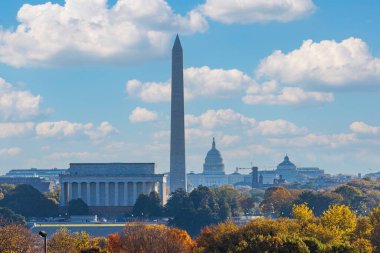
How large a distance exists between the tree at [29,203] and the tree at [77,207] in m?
2.13

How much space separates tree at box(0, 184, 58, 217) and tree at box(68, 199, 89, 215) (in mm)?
2128

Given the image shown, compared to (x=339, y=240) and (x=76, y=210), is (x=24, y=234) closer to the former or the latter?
(x=339, y=240)

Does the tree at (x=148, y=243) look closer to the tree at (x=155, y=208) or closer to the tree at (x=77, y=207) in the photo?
the tree at (x=155, y=208)

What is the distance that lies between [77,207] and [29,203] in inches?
264

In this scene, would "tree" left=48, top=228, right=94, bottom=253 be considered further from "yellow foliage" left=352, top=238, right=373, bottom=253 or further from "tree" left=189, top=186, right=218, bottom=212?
"tree" left=189, top=186, right=218, bottom=212

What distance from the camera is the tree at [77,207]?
620 feet

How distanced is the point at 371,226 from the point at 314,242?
2111 cm

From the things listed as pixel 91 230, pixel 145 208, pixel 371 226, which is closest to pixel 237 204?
pixel 145 208

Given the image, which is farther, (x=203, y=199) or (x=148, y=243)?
(x=203, y=199)

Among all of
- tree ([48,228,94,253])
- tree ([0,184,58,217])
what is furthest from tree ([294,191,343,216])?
tree ([48,228,94,253])

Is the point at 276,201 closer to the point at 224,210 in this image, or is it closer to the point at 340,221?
the point at 224,210

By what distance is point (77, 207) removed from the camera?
190 metres

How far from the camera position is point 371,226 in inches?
4063

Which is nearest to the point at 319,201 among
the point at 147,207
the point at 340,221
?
the point at 147,207
